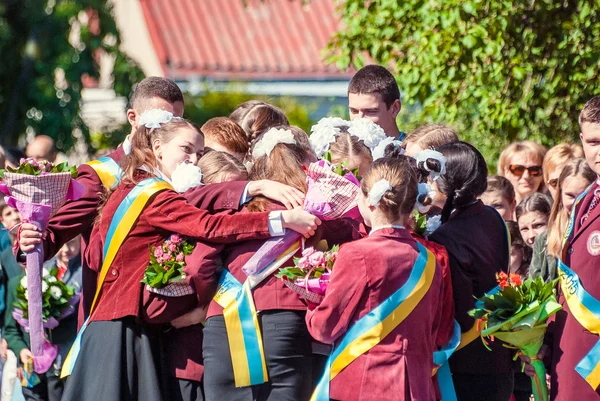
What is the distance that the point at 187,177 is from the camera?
5.80m

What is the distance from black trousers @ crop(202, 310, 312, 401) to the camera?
5.31 m

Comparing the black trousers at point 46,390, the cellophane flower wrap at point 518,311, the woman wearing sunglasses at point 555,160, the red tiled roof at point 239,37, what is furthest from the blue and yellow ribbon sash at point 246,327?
the red tiled roof at point 239,37

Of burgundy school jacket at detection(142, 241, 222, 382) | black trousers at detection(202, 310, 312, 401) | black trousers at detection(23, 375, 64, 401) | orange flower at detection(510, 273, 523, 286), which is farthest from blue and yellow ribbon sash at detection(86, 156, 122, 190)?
orange flower at detection(510, 273, 523, 286)

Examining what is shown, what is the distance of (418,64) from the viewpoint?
32.4 feet

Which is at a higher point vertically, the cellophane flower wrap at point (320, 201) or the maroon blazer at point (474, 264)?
the cellophane flower wrap at point (320, 201)

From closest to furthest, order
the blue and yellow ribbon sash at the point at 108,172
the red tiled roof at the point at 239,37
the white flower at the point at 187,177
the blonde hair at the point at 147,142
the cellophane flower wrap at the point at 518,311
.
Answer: the cellophane flower wrap at the point at 518,311 < the white flower at the point at 187,177 < the blonde hair at the point at 147,142 < the blue and yellow ribbon sash at the point at 108,172 < the red tiled roof at the point at 239,37

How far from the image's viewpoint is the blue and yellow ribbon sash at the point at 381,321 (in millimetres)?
5102

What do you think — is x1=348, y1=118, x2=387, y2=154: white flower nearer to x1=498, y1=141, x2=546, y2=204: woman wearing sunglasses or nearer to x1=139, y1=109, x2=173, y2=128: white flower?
x1=139, y1=109, x2=173, y2=128: white flower

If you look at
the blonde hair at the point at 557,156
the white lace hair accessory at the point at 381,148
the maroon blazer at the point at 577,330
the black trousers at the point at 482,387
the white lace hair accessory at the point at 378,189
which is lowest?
the black trousers at the point at 482,387

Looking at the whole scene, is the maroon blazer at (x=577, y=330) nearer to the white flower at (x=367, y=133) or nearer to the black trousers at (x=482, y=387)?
the black trousers at (x=482, y=387)

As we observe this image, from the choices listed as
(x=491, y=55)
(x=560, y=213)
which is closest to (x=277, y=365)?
(x=560, y=213)

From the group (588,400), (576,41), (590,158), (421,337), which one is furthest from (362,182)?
(576,41)

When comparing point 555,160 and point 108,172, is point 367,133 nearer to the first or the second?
point 108,172

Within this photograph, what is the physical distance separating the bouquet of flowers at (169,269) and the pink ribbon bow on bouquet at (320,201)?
1.21 feet
